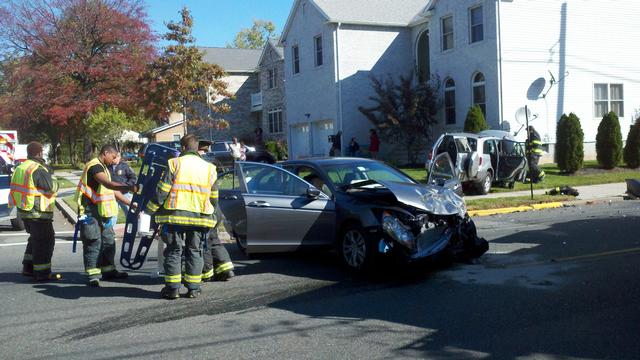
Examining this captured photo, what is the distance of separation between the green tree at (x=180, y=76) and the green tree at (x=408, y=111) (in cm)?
677

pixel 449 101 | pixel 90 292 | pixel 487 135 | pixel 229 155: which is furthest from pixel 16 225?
pixel 449 101

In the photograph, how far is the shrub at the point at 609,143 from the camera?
21.9 m

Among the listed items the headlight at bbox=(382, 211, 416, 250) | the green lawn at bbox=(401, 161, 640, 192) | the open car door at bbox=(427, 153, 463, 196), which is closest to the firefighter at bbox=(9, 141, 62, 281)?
the headlight at bbox=(382, 211, 416, 250)

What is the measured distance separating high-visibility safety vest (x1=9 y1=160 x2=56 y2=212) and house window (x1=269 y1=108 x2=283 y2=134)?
101 ft

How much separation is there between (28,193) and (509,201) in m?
10.8

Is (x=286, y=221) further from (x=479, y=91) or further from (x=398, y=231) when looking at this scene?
(x=479, y=91)

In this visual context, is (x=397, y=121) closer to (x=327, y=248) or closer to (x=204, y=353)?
(x=327, y=248)

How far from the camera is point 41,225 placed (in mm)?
8062

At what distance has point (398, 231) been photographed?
742cm

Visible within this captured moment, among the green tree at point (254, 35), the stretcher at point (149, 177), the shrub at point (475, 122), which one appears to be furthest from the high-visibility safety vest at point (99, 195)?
the green tree at point (254, 35)

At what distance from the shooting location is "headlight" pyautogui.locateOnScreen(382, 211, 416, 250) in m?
7.39

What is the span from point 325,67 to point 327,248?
22.1m

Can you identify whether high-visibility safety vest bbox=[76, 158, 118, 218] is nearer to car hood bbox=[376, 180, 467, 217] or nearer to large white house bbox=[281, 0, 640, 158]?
car hood bbox=[376, 180, 467, 217]

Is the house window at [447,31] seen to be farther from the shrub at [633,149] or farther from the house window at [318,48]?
the shrub at [633,149]
